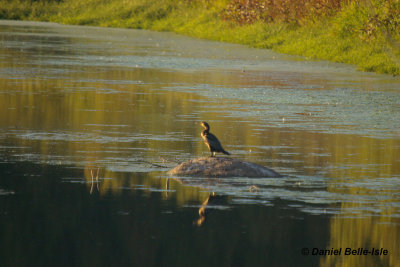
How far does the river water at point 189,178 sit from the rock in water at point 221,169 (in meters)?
0.21

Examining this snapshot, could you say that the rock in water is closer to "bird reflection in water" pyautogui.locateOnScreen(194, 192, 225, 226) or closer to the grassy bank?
"bird reflection in water" pyautogui.locateOnScreen(194, 192, 225, 226)

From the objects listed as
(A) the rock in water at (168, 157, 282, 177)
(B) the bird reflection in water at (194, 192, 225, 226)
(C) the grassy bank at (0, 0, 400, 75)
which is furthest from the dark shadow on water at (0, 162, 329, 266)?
(C) the grassy bank at (0, 0, 400, 75)

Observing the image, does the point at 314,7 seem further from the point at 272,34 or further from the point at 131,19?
the point at 131,19

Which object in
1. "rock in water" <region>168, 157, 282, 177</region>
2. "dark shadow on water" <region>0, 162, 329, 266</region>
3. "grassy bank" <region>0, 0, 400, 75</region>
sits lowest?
"dark shadow on water" <region>0, 162, 329, 266</region>

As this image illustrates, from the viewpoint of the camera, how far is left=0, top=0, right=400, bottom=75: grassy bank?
30.8 m

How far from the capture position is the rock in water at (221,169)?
11750mm

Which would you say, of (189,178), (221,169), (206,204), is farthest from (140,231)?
(221,169)

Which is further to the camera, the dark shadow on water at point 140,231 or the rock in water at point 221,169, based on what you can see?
the rock in water at point 221,169

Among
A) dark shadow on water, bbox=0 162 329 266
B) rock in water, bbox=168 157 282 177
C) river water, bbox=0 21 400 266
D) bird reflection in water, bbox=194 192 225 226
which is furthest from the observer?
rock in water, bbox=168 157 282 177

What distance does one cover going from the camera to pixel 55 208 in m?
9.90

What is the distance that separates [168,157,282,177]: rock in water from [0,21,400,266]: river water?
8.4 inches

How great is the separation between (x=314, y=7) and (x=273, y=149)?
2660 cm

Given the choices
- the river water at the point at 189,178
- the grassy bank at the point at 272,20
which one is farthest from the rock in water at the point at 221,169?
the grassy bank at the point at 272,20

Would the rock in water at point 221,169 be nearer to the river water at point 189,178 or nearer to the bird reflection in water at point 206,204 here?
the river water at point 189,178
